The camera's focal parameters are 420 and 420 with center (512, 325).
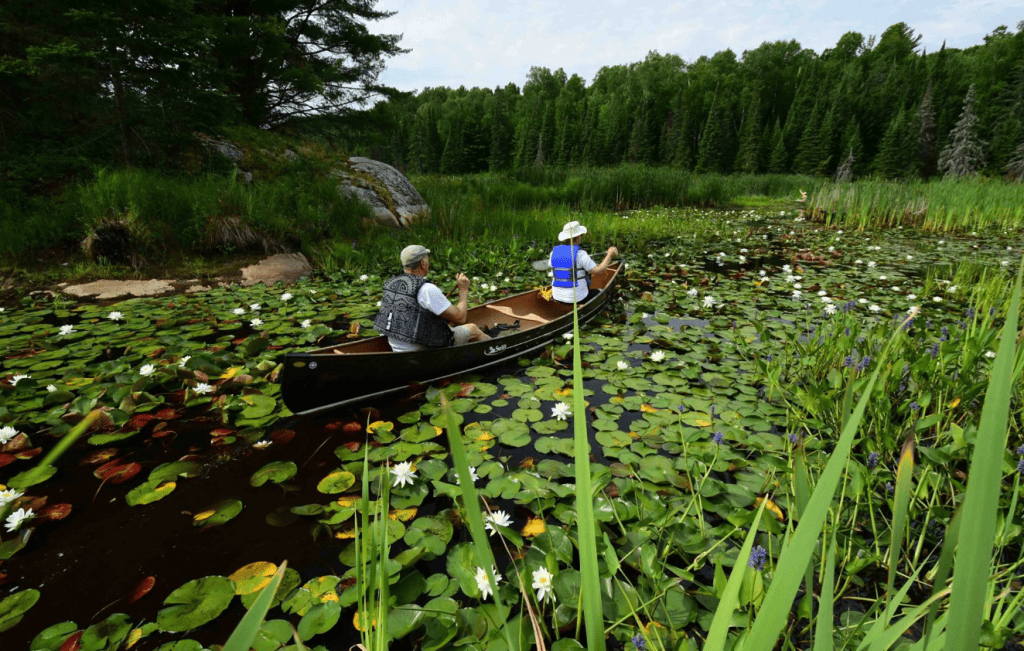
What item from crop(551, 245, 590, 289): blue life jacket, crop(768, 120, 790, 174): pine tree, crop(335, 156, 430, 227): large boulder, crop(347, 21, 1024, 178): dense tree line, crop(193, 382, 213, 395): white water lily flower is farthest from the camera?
crop(768, 120, 790, 174): pine tree

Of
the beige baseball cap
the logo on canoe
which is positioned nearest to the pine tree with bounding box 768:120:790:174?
the logo on canoe

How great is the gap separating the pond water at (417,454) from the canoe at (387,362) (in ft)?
0.58

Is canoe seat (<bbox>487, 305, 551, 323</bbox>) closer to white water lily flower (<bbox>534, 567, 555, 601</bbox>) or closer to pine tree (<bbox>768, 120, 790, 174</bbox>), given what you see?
white water lily flower (<bbox>534, 567, 555, 601</bbox>)

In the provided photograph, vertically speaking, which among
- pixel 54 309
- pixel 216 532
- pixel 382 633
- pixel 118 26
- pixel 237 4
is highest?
pixel 237 4

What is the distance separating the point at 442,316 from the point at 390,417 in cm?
100

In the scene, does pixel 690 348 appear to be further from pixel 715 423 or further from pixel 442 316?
pixel 442 316

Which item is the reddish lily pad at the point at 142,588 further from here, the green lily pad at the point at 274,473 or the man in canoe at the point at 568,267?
the man in canoe at the point at 568,267

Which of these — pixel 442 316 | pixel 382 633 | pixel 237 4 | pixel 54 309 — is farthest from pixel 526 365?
pixel 237 4

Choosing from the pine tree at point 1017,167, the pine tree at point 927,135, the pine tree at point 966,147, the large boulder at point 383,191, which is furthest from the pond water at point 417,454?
the pine tree at point 927,135

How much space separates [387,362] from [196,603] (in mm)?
1883

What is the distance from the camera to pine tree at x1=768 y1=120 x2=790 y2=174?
4222 centimetres

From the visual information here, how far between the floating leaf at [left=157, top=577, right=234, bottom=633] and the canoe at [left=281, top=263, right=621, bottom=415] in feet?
4.32

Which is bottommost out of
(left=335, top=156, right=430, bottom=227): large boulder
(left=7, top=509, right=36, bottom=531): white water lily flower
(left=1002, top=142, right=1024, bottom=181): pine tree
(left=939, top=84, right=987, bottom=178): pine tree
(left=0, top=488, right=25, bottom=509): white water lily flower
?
(left=7, top=509, right=36, bottom=531): white water lily flower

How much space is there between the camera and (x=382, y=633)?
1089 millimetres
